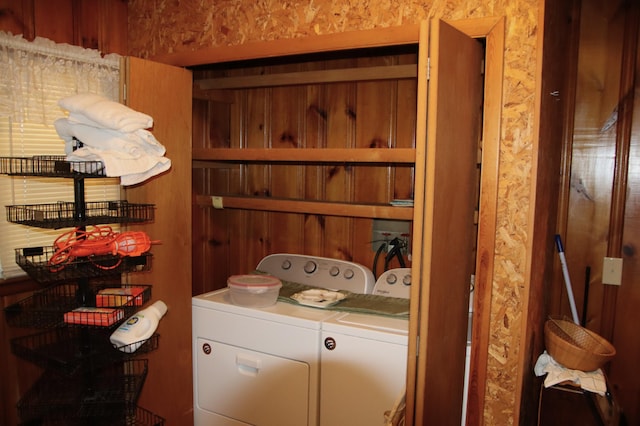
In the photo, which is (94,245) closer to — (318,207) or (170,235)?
(170,235)

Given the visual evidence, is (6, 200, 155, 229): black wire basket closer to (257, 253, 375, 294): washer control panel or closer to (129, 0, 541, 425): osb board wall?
(257, 253, 375, 294): washer control panel

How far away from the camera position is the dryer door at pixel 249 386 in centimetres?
200

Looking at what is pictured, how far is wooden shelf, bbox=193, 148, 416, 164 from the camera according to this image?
6.34 ft

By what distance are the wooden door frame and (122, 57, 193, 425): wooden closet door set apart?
0.63 meters

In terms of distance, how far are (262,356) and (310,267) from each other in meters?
0.57

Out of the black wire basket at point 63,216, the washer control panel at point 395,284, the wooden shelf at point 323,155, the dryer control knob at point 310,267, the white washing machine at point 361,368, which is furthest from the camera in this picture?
the dryer control knob at point 310,267

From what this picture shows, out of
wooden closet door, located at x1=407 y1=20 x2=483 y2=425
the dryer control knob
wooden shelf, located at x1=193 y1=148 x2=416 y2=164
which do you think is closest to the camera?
wooden closet door, located at x1=407 y1=20 x2=483 y2=425

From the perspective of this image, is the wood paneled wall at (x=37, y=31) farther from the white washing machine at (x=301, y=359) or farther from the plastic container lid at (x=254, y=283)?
the plastic container lid at (x=254, y=283)

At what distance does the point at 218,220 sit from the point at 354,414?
1512mm

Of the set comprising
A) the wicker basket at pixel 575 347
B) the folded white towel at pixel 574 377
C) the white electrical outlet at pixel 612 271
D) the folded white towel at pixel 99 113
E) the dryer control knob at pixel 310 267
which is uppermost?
the folded white towel at pixel 99 113

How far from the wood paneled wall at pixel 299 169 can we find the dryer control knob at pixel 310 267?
213 mm

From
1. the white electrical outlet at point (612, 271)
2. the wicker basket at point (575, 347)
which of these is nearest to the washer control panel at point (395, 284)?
the wicker basket at point (575, 347)

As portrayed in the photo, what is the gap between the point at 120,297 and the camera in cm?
176

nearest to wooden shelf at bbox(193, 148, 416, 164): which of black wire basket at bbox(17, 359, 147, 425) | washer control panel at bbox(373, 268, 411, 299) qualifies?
washer control panel at bbox(373, 268, 411, 299)
